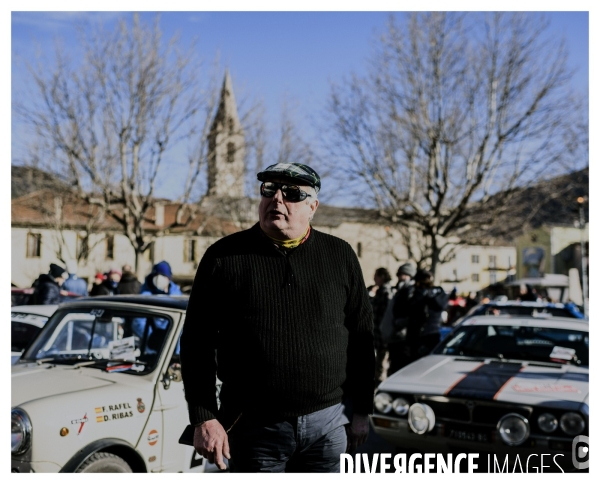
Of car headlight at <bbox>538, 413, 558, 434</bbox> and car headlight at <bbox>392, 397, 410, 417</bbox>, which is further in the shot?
car headlight at <bbox>392, 397, 410, 417</bbox>

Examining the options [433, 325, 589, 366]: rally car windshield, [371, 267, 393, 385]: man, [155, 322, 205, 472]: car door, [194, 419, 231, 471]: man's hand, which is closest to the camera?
[194, 419, 231, 471]: man's hand

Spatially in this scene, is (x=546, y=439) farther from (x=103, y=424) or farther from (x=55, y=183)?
(x=55, y=183)

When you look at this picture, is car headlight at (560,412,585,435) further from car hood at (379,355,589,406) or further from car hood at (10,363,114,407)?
car hood at (10,363,114,407)

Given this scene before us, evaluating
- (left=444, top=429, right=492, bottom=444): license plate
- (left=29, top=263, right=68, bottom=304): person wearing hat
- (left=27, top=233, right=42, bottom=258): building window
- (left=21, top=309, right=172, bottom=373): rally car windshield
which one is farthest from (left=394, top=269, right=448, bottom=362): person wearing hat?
(left=27, top=233, right=42, bottom=258): building window

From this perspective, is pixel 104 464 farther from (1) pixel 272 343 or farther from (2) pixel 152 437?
(1) pixel 272 343

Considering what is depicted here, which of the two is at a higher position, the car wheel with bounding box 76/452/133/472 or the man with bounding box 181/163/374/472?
the man with bounding box 181/163/374/472

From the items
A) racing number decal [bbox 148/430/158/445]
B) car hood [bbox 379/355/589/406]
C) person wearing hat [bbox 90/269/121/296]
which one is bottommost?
racing number decal [bbox 148/430/158/445]

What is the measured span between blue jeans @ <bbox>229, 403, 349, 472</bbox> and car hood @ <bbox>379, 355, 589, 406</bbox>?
266 cm

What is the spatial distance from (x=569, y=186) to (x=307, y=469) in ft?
70.3

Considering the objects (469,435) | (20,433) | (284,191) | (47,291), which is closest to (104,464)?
(20,433)

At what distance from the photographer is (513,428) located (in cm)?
486

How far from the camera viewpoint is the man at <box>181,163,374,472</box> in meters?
2.62

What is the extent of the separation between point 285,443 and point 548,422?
9.55ft

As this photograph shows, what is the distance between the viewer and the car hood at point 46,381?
3.92m
